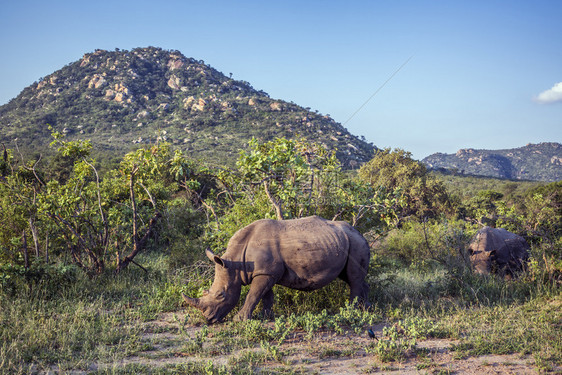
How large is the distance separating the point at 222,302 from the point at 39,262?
444 centimetres

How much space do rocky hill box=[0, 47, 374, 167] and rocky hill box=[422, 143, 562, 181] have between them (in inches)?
2475

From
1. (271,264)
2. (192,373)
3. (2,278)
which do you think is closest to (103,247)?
(2,278)

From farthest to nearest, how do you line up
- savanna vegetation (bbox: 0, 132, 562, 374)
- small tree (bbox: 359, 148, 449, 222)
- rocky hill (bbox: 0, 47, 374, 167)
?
rocky hill (bbox: 0, 47, 374, 167)
small tree (bbox: 359, 148, 449, 222)
savanna vegetation (bbox: 0, 132, 562, 374)

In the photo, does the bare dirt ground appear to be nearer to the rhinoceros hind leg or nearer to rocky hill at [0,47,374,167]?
the rhinoceros hind leg

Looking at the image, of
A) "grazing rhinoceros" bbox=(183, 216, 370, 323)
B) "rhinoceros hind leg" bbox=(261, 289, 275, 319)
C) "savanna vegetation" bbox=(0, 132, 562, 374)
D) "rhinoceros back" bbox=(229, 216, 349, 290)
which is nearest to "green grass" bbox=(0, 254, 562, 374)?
"savanna vegetation" bbox=(0, 132, 562, 374)

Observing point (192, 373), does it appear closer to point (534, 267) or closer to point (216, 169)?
point (216, 169)

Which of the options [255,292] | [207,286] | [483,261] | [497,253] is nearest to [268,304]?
[255,292]

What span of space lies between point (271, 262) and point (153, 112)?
81610 mm

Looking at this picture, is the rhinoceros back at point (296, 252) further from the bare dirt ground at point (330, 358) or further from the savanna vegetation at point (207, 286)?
the bare dirt ground at point (330, 358)

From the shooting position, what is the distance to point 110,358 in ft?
16.0

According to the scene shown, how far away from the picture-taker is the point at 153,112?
81188 millimetres

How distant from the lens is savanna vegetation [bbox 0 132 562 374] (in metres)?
5.10

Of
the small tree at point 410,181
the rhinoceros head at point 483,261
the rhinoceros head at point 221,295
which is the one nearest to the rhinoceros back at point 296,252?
the rhinoceros head at point 221,295

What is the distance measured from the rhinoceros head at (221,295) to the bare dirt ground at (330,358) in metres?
0.42
